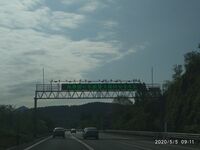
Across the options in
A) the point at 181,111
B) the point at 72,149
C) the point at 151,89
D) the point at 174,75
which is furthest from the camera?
the point at 174,75

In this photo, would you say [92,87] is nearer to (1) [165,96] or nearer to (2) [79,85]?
(2) [79,85]

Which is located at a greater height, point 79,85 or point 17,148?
point 79,85

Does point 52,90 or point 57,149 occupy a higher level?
point 52,90

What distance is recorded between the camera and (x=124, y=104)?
477 feet

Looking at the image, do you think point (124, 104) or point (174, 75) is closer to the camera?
point (174, 75)

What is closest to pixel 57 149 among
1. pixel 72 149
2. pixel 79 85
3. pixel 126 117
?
pixel 72 149

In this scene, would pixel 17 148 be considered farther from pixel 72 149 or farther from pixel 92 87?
pixel 92 87

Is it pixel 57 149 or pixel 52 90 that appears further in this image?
pixel 52 90

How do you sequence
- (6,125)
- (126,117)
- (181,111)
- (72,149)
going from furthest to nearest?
1. (126,117)
2. (6,125)
3. (181,111)
4. (72,149)

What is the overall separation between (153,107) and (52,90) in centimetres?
3083

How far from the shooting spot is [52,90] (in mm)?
85062

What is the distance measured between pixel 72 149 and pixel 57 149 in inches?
52.9

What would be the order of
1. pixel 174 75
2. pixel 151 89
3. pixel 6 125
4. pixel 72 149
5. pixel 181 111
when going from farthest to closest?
1. pixel 174 75
2. pixel 151 89
3. pixel 6 125
4. pixel 181 111
5. pixel 72 149

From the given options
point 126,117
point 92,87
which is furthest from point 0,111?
point 126,117
